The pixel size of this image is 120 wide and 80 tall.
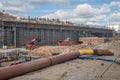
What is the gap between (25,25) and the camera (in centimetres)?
5459

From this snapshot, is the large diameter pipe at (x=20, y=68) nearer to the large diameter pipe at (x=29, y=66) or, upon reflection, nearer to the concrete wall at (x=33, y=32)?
the large diameter pipe at (x=29, y=66)

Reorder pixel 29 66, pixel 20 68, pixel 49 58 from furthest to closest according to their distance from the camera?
pixel 49 58 < pixel 29 66 < pixel 20 68

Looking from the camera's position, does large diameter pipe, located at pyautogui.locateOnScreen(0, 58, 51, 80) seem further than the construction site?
No

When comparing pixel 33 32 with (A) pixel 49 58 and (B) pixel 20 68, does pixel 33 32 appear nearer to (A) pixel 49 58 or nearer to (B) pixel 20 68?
(A) pixel 49 58

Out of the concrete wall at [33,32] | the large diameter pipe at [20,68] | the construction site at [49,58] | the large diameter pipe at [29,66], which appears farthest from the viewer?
the concrete wall at [33,32]

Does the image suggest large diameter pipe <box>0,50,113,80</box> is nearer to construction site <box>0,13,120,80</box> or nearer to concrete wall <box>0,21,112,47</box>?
construction site <box>0,13,120,80</box>

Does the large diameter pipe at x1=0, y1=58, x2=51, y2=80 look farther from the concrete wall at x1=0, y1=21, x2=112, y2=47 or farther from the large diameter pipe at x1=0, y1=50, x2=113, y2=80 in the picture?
the concrete wall at x1=0, y1=21, x2=112, y2=47

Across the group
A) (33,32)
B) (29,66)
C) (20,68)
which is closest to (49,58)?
(29,66)

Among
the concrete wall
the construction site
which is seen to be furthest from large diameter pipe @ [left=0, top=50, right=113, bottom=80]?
the concrete wall

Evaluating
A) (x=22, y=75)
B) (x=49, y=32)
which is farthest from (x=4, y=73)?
→ (x=49, y=32)

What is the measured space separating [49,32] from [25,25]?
8.21 meters

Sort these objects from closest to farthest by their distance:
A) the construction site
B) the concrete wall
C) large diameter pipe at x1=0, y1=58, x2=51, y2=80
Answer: large diameter pipe at x1=0, y1=58, x2=51, y2=80
the construction site
the concrete wall

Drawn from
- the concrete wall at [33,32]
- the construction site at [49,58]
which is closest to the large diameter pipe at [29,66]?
the construction site at [49,58]

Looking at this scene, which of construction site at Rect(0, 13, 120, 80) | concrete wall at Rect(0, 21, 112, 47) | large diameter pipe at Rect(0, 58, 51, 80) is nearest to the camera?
large diameter pipe at Rect(0, 58, 51, 80)
